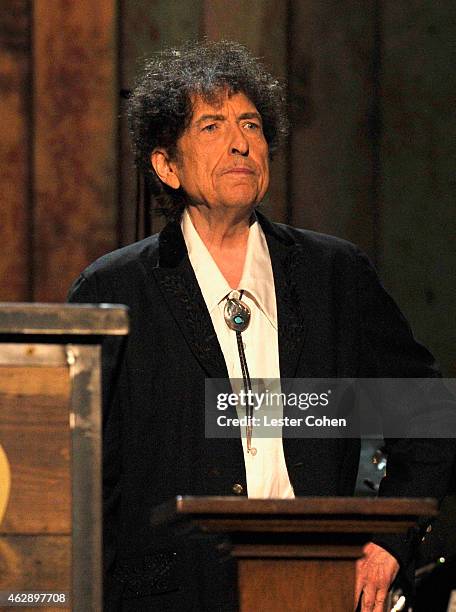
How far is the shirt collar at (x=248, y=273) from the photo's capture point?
236 centimetres

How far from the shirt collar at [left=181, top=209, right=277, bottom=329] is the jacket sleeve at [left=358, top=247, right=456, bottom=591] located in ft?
0.56

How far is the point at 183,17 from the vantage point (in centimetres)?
326

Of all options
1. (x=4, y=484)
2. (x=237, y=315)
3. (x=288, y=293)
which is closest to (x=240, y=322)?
(x=237, y=315)

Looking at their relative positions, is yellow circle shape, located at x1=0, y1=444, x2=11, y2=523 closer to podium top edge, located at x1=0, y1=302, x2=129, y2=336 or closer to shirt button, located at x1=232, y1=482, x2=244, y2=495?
podium top edge, located at x1=0, y1=302, x2=129, y2=336

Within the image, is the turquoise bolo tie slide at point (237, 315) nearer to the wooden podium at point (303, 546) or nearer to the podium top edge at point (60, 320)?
the wooden podium at point (303, 546)

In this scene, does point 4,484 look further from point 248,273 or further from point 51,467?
point 248,273

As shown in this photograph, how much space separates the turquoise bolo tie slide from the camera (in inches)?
91.7

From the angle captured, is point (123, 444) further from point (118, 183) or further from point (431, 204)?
point (431, 204)

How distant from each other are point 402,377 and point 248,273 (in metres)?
0.32

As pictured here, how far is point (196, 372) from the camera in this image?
2.29m

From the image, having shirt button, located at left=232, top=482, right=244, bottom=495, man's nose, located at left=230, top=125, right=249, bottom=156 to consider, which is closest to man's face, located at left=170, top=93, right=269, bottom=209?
man's nose, located at left=230, top=125, right=249, bottom=156

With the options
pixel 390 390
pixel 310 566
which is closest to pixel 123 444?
pixel 390 390

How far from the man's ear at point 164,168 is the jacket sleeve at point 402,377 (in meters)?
0.36

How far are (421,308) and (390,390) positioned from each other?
1.00 m
